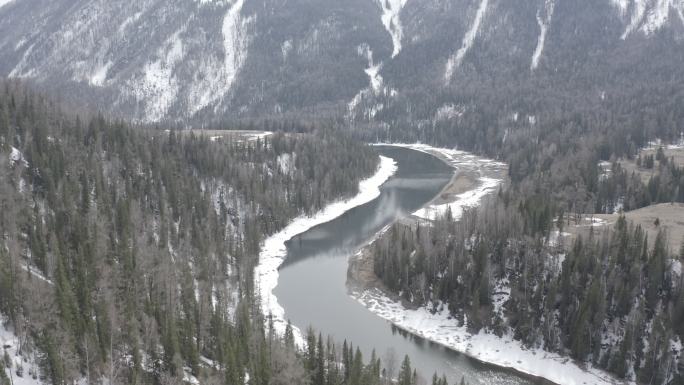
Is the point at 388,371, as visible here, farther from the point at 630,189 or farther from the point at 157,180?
the point at 630,189

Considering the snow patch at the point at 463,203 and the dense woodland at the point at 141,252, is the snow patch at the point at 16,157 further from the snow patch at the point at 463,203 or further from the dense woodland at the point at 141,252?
the snow patch at the point at 463,203

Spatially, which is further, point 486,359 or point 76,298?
point 486,359

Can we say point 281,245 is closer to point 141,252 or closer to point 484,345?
point 141,252

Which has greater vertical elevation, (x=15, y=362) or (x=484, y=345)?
(x=15, y=362)

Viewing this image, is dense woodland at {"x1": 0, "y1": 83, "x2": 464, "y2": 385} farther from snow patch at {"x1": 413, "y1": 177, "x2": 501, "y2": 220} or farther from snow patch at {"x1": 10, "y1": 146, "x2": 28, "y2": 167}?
snow patch at {"x1": 413, "y1": 177, "x2": 501, "y2": 220}

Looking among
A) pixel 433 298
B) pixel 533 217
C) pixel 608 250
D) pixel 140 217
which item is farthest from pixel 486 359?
pixel 140 217

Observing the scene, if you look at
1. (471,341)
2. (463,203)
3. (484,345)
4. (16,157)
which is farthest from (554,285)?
(16,157)
